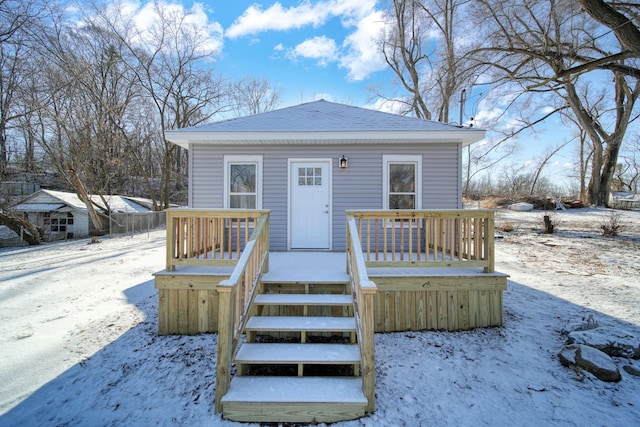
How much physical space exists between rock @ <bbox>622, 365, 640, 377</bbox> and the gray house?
342 centimetres

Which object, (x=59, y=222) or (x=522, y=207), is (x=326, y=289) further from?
(x=522, y=207)

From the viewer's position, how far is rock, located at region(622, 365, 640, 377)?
2904 mm

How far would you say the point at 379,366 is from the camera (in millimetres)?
3168

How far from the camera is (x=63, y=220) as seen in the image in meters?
14.3

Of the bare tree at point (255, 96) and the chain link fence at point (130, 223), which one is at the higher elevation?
the bare tree at point (255, 96)

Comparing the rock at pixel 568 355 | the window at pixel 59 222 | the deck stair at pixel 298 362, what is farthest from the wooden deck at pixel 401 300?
the window at pixel 59 222

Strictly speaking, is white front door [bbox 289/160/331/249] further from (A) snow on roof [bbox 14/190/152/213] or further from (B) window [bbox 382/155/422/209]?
(A) snow on roof [bbox 14/190/152/213]

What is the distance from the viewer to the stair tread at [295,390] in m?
2.48

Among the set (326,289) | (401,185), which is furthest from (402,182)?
(326,289)

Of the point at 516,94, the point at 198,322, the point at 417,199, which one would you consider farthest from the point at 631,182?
the point at 198,322

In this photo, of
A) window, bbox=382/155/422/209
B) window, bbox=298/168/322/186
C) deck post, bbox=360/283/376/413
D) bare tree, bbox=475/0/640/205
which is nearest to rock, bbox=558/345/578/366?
deck post, bbox=360/283/376/413

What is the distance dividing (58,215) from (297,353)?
1694cm

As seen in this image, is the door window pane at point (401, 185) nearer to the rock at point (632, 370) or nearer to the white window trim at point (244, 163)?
the white window trim at point (244, 163)

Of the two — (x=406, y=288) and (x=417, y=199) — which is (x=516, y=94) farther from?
(x=406, y=288)
